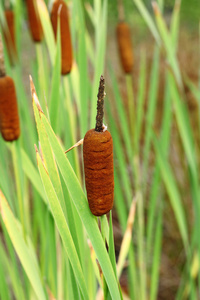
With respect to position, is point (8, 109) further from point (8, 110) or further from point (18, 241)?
point (18, 241)

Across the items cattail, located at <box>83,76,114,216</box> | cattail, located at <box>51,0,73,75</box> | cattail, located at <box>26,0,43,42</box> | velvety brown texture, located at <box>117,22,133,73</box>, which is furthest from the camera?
velvety brown texture, located at <box>117,22,133,73</box>

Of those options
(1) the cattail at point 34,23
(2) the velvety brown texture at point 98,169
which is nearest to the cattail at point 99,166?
(2) the velvety brown texture at point 98,169

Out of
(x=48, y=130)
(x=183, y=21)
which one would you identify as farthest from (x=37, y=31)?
(x=183, y=21)

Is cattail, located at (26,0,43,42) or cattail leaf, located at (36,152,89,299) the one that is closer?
cattail leaf, located at (36,152,89,299)

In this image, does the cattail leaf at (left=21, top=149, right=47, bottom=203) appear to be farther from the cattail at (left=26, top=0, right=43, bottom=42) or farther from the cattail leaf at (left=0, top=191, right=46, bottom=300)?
the cattail at (left=26, top=0, right=43, bottom=42)

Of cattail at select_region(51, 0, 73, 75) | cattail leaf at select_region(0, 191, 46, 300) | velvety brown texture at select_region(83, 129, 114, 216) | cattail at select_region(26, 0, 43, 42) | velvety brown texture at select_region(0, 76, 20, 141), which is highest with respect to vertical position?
cattail at select_region(26, 0, 43, 42)

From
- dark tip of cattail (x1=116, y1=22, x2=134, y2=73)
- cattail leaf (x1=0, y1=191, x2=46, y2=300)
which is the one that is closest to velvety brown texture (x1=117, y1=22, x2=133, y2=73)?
dark tip of cattail (x1=116, y1=22, x2=134, y2=73)

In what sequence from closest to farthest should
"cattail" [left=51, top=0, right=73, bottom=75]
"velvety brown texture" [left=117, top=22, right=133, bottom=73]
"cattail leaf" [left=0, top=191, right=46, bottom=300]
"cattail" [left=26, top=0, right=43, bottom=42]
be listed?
1. "cattail leaf" [left=0, top=191, right=46, bottom=300]
2. "cattail" [left=51, top=0, right=73, bottom=75]
3. "cattail" [left=26, top=0, right=43, bottom=42]
4. "velvety brown texture" [left=117, top=22, right=133, bottom=73]

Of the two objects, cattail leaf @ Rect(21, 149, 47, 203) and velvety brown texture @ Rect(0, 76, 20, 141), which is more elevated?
velvety brown texture @ Rect(0, 76, 20, 141)

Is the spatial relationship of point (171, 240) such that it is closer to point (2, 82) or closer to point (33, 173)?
point (33, 173)
